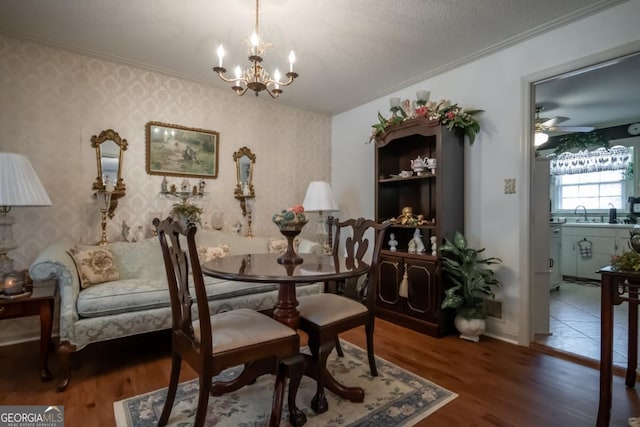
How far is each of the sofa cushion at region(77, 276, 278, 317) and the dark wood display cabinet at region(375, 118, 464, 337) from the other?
161 centimetres


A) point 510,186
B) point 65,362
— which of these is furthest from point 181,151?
point 510,186

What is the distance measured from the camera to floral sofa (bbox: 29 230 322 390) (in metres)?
2.04

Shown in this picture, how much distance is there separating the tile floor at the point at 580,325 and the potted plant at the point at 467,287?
540 mm

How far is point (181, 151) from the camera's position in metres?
3.39

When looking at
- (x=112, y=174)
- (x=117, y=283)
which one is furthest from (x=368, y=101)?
(x=117, y=283)

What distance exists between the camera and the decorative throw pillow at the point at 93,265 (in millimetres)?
2341

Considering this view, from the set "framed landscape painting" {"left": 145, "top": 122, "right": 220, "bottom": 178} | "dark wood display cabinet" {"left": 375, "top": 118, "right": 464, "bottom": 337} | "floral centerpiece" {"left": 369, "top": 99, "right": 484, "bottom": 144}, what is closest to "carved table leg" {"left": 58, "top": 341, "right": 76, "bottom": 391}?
"framed landscape painting" {"left": 145, "top": 122, "right": 220, "bottom": 178}

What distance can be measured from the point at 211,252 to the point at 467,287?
233 cm

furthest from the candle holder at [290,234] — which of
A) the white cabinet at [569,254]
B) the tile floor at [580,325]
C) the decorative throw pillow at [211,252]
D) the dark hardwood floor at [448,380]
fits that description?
the white cabinet at [569,254]

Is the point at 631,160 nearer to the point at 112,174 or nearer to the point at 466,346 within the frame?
the point at 466,346

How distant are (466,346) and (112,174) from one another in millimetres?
3488

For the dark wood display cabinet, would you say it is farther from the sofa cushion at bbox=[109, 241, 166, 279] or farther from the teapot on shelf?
the sofa cushion at bbox=[109, 241, 166, 279]

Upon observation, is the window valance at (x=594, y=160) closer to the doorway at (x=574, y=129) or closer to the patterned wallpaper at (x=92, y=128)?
the doorway at (x=574, y=129)

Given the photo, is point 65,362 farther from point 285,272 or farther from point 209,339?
point 285,272
